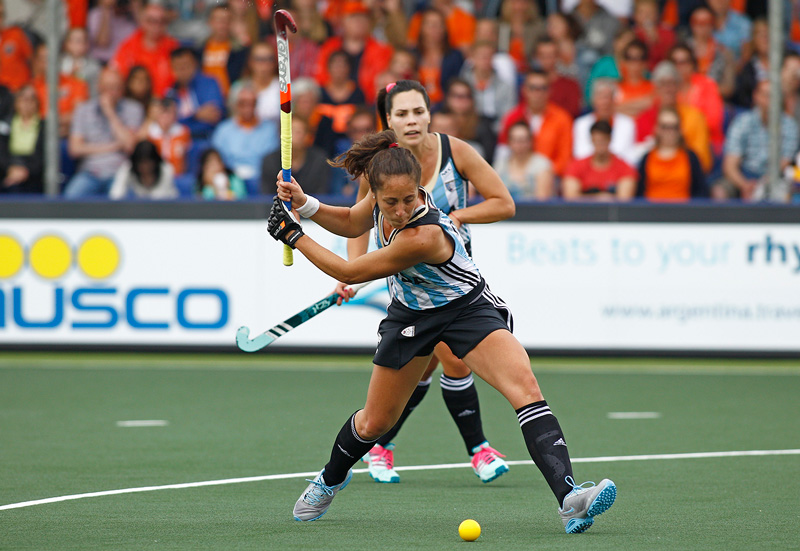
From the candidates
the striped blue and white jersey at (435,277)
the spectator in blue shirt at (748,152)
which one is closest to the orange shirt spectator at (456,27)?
the spectator in blue shirt at (748,152)

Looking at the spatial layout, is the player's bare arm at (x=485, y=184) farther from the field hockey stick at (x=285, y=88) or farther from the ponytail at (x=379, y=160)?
the field hockey stick at (x=285, y=88)

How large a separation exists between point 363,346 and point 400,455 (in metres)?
4.45

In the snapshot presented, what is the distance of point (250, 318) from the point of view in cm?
1145

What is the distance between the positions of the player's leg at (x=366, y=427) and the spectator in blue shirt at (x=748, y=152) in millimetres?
8053

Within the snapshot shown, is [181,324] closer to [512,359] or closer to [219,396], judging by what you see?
[219,396]

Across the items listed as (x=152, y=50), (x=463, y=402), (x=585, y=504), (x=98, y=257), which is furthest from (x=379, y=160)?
(x=152, y=50)

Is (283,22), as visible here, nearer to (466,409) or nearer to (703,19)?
(466,409)

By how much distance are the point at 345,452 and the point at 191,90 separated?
30.9 feet

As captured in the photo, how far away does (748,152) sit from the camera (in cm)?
1251

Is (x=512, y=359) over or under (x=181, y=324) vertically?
over

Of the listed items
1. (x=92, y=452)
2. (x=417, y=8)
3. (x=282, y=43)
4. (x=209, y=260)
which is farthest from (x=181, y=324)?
(x=282, y=43)

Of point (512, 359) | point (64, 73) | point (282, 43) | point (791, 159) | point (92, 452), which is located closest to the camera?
point (512, 359)

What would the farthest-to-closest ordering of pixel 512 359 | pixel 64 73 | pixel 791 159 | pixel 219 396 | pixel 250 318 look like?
pixel 64 73
pixel 791 159
pixel 250 318
pixel 219 396
pixel 512 359

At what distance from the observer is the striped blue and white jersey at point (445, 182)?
6.21m
